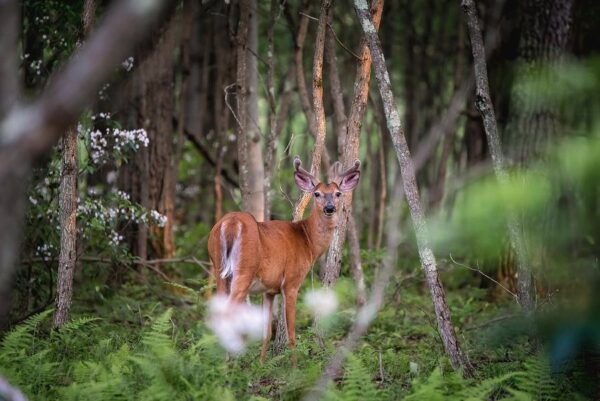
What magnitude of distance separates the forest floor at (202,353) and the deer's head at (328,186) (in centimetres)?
86

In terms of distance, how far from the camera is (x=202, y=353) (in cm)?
608

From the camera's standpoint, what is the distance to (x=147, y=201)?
34.2 ft

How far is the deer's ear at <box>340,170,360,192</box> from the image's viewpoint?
26.0ft

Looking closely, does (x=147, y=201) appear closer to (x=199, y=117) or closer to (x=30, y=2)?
(x=30, y=2)

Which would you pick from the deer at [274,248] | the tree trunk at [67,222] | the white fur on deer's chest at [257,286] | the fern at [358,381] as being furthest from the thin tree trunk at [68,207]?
the fern at [358,381]

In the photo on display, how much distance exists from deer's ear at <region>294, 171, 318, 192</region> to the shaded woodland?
131mm

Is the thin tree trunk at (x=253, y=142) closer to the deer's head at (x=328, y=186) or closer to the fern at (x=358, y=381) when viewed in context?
the deer's head at (x=328, y=186)

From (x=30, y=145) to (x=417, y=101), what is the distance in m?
18.5

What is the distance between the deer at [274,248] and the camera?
6.76 metres

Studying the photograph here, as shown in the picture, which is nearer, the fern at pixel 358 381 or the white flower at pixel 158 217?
the fern at pixel 358 381

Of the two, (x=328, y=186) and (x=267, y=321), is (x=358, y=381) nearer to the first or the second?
(x=267, y=321)

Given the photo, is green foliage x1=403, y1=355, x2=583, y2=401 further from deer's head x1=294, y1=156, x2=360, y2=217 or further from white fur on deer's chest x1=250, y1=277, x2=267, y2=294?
deer's head x1=294, y1=156, x2=360, y2=217

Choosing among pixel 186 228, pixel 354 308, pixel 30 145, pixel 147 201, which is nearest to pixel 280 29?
pixel 186 228

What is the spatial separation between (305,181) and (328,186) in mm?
251
